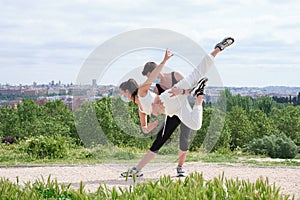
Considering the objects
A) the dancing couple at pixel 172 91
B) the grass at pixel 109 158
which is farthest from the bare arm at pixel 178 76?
the grass at pixel 109 158

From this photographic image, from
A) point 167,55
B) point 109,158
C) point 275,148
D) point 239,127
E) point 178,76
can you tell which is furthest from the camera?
point 239,127

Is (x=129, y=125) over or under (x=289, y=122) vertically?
under

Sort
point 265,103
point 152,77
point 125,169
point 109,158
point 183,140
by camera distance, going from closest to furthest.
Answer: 1. point 152,77
2. point 183,140
3. point 125,169
4. point 109,158
5. point 265,103

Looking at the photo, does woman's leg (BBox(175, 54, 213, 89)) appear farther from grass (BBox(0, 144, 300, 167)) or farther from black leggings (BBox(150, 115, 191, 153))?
grass (BBox(0, 144, 300, 167))

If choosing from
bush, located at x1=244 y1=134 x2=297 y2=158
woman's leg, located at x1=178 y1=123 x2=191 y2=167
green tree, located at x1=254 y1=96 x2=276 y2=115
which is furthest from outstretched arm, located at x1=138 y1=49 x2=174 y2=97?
Result: green tree, located at x1=254 y1=96 x2=276 y2=115

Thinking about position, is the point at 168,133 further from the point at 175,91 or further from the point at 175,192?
the point at 175,192

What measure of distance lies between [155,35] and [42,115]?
8713 mm

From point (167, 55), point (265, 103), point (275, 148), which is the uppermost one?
point (265, 103)

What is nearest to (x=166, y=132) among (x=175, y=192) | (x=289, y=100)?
(x=175, y=192)

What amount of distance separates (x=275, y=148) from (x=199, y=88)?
539 cm

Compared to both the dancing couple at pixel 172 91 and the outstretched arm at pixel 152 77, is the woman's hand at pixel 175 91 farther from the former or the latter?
the outstretched arm at pixel 152 77

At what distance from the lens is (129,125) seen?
324 inches

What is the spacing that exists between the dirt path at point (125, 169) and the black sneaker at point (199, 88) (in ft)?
4.37

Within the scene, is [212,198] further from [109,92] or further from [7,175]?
[7,175]
